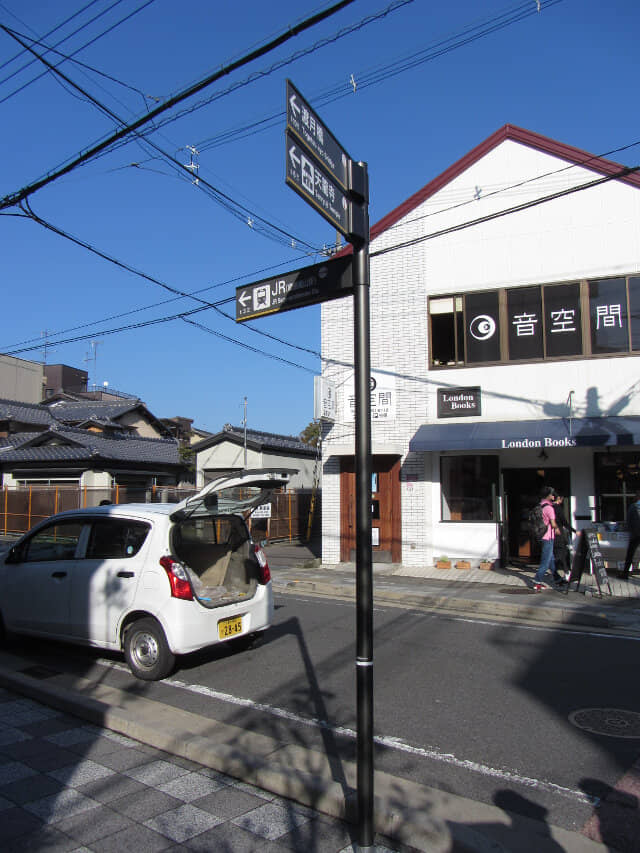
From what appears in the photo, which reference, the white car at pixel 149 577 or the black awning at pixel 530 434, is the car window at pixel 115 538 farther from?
the black awning at pixel 530 434

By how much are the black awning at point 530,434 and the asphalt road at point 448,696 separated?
179 inches

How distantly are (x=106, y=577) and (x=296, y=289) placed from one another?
4.01 meters

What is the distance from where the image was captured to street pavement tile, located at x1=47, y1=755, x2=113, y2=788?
4.18m

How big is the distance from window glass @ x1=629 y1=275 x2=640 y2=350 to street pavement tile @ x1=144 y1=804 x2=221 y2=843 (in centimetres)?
1223

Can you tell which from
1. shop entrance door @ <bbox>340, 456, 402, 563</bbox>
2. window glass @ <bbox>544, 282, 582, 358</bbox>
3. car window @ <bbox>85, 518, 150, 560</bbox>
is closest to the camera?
car window @ <bbox>85, 518, 150, 560</bbox>

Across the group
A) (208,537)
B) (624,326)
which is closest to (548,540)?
(624,326)

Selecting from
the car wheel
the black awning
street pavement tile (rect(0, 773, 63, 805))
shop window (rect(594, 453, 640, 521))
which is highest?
the black awning

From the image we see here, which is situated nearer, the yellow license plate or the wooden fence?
the yellow license plate

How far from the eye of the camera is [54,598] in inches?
277

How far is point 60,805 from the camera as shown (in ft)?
12.6

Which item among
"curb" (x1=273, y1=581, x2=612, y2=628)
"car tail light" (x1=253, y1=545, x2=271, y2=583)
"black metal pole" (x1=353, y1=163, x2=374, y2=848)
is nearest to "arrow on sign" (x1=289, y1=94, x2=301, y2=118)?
"black metal pole" (x1=353, y1=163, x2=374, y2=848)

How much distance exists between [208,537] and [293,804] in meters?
3.72

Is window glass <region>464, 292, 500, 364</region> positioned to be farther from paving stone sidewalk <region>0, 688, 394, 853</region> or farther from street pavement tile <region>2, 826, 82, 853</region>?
street pavement tile <region>2, 826, 82, 853</region>

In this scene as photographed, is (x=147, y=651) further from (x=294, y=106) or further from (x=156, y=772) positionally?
(x=294, y=106)
